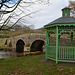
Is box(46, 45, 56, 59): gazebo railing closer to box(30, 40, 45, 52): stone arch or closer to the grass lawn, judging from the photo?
the grass lawn

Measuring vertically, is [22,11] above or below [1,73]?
above

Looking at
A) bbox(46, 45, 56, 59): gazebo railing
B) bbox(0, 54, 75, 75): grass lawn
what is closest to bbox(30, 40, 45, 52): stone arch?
bbox(46, 45, 56, 59): gazebo railing

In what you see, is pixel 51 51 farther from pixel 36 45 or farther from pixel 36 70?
pixel 36 45

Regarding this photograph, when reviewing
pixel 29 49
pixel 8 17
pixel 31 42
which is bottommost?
pixel 29 49

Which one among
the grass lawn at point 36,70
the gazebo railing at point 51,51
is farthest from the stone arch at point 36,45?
the grass lawn at point 36,70

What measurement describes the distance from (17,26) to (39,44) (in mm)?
23378

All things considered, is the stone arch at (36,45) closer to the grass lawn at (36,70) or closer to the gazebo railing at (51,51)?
the gazebo railing at (51,51)

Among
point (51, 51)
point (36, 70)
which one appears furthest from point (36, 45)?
point (36, 70)

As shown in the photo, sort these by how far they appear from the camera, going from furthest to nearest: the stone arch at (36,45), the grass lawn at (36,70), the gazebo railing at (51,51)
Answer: the stone arch at (36,45) < the gazebo railing at (51,51) < the grass lawn at (36,70)

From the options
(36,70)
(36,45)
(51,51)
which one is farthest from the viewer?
(36,45)

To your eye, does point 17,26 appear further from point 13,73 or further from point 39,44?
point 39,44

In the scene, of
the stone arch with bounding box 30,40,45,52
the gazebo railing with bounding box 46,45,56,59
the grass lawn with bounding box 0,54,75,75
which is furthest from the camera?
the stone arch with bounding box 30,40,45,52

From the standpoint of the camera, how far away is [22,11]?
26.0 feet

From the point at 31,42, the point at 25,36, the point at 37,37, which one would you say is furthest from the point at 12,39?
the point at 37,37
